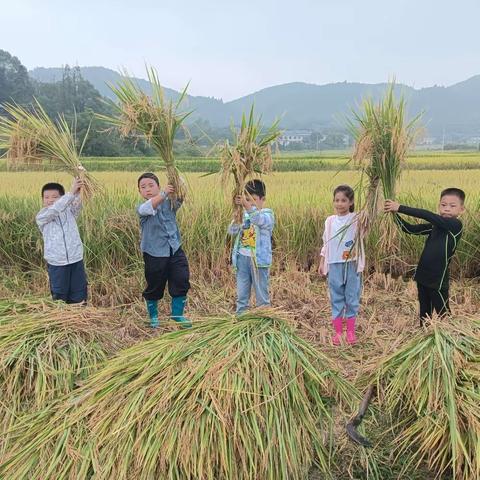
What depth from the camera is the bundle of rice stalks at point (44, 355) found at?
193 cm

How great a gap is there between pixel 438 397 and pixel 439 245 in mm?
1670

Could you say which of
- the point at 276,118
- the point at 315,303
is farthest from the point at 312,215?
the point at 276,118

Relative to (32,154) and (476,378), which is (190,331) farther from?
(32,154)

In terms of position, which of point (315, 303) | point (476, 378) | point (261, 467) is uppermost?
point (476, 378)

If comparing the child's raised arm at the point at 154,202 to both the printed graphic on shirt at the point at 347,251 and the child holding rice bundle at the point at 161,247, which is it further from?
the printed graphic on shirt at the point at 347,251

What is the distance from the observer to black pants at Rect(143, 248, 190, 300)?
3.35 metres

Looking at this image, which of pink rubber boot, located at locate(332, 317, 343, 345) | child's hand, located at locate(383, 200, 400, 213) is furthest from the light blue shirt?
child's hand, located at locate(383, 200, 400, 213)

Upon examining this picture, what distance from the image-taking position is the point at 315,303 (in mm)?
4066

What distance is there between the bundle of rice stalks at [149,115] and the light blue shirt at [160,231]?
0.54 meters

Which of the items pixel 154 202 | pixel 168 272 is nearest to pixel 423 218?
pixel 154 202

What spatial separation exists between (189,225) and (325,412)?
10.2ft

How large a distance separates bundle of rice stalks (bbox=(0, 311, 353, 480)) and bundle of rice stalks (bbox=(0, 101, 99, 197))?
5.67ft

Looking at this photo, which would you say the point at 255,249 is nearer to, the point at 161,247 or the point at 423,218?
the point at 161,247

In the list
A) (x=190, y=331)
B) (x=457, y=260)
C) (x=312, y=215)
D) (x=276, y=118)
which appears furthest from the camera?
(x=312, y=215)
